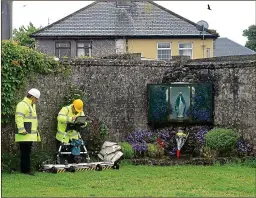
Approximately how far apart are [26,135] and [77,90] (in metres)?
2.81

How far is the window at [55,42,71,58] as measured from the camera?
41.0 m

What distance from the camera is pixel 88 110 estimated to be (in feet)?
57.9

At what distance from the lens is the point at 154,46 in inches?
1687

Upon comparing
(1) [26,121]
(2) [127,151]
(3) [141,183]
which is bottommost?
(3) [141,183]

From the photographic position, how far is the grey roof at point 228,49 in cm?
5321

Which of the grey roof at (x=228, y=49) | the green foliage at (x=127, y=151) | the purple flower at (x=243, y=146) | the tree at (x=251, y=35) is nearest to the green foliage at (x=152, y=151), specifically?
the green foliage at (x=127, y=151)

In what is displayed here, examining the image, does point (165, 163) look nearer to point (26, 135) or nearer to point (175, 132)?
point (175, 132)

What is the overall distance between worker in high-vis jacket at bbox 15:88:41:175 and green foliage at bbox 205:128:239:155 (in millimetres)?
4739

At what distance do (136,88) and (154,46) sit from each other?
24736 mm

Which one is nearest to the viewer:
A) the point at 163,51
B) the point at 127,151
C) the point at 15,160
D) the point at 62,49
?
the point at 15,160

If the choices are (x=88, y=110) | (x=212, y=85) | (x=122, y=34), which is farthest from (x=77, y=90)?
(x=122, y=34)

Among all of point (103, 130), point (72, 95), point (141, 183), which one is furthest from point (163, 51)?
point (141, 183)

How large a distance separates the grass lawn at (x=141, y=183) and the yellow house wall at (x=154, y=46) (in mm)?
25834

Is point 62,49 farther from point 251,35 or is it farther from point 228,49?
point 251,35
